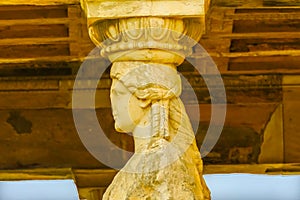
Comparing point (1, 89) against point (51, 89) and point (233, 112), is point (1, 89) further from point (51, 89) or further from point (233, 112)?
point (233, 112)

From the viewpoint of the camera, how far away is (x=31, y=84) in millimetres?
9438

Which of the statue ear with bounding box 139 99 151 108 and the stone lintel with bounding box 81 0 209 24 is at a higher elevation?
the stone lintel with bounding box 81 0 209 24

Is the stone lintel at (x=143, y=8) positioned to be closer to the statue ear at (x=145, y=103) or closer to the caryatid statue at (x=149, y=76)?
the caryatid statue at (x=149, y=76)

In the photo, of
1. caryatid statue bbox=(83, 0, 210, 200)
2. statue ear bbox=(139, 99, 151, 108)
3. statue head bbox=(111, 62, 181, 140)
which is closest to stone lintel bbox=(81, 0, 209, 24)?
caryatid statue bbox=(83, 0, 210, 200)

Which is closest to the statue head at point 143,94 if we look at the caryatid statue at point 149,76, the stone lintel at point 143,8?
the caryatid statue at point 149,76

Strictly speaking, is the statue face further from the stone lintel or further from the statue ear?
the stone lintel

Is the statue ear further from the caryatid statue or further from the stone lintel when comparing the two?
the stone lintel

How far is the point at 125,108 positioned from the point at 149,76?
0.65 ft

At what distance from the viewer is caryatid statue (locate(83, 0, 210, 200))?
7.51 metres

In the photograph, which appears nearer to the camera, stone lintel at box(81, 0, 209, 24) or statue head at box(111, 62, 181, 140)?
statue head at box(111, 62, 181, 140)

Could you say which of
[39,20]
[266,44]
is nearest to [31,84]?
[39,20]

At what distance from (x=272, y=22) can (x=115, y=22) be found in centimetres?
138

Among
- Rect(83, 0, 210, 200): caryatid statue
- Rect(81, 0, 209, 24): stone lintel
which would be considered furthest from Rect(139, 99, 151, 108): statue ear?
Rect(81, 0, 209, 24): stone lintel

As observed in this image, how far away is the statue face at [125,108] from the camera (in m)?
7.64
